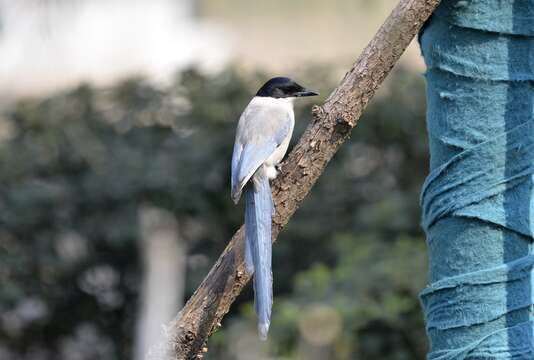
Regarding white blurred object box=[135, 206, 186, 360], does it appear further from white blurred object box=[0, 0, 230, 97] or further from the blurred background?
white blurred object box=[0, 0, 230, 97]

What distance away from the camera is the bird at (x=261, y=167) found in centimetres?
265

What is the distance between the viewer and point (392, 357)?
513 centimetres

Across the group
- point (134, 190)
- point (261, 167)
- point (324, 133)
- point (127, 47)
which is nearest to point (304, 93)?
point (261, 167)

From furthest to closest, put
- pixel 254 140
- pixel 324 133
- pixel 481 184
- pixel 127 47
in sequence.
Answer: pixel 127 47 → pixel 254 140 → pixel 324 133 → pixel 481 184

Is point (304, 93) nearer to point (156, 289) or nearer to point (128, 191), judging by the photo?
point (156, 289)

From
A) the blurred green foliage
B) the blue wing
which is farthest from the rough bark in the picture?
the blurred green foliage

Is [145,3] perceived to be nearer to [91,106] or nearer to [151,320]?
[91,106]

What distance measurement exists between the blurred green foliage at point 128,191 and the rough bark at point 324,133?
141 inches

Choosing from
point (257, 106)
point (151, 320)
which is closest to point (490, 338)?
point (151, 320)

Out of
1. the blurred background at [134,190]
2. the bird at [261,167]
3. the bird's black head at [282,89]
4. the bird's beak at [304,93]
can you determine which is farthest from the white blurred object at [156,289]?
the blurred background at [134,190]

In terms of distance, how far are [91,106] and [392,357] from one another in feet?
9.62

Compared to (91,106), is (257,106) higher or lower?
lower

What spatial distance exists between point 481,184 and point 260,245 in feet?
1.94

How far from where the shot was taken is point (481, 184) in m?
2.50
